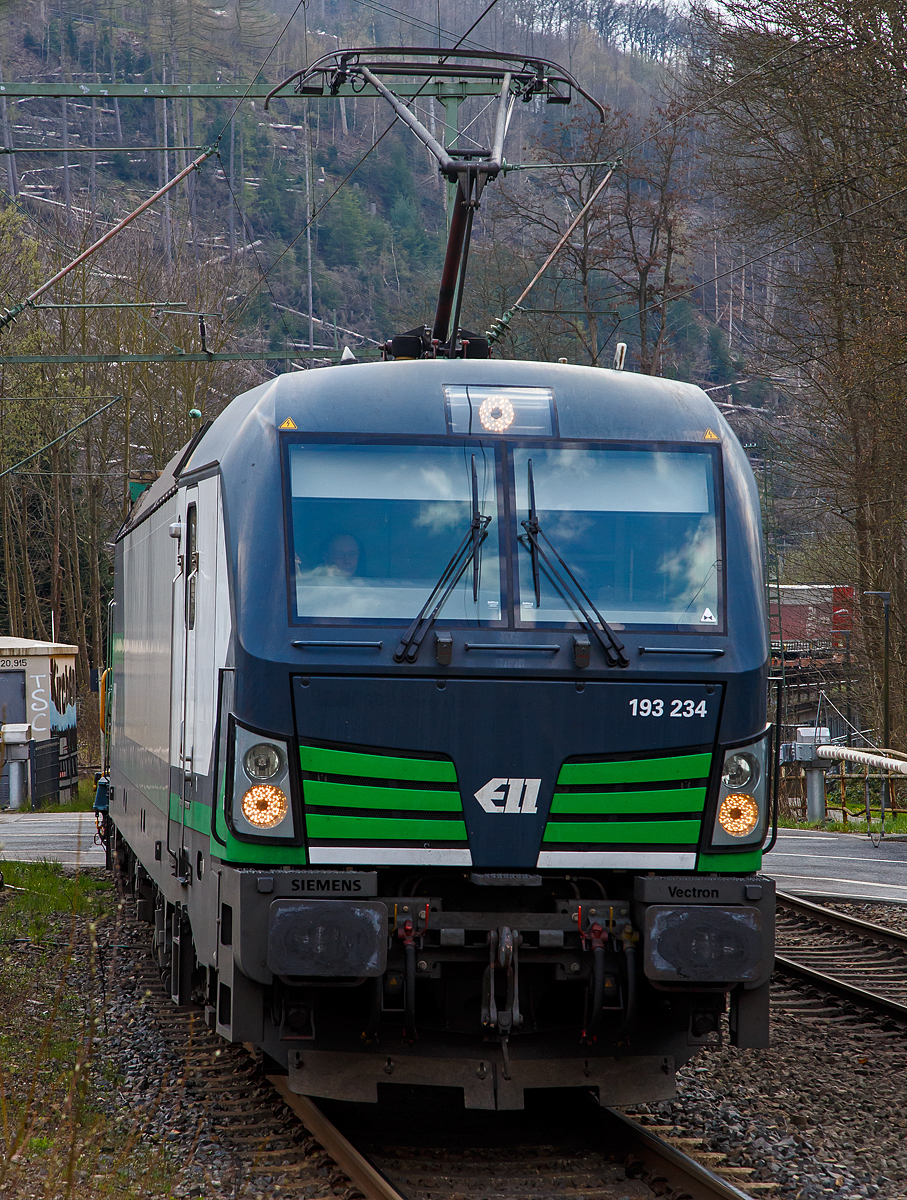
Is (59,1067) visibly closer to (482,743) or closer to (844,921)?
(482,743)

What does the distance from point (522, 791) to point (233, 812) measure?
1146 mm

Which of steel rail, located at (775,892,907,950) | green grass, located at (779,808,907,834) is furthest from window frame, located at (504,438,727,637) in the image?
green grass, located at (779,808,907,834)

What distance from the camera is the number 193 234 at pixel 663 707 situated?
5.51 metres

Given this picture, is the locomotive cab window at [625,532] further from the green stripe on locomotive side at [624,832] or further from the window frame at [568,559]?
the green stripe on locomotive side at [624,832]

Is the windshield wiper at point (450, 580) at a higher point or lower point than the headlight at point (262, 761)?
higher

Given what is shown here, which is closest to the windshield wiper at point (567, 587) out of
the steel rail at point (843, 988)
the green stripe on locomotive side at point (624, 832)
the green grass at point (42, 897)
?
the green stripe on locomotive side at point (624, 832)

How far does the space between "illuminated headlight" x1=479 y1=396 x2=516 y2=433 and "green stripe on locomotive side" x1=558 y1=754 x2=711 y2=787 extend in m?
1.49

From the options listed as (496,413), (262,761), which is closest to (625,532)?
(496,413)

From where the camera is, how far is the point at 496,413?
5.90 metres

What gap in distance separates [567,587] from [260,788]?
58.7 inches

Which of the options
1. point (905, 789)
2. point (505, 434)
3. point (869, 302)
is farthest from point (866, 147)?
point (505, 434)

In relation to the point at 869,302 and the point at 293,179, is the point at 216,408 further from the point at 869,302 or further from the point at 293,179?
the point at 293,179

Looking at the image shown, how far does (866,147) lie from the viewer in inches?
871

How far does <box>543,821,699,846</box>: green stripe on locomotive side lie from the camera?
5.45m
